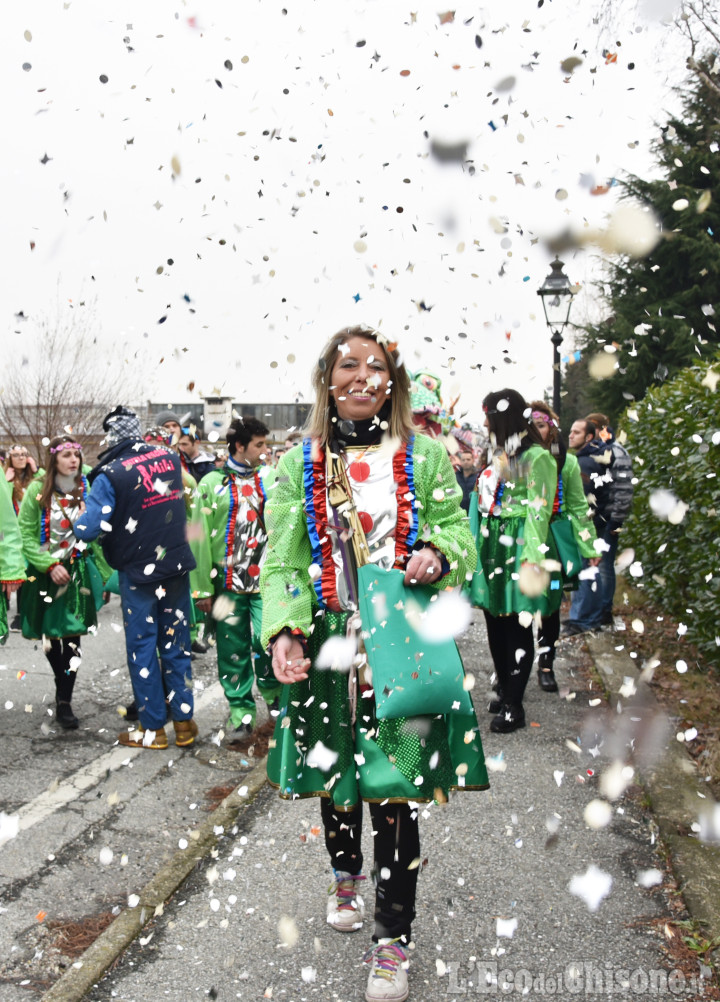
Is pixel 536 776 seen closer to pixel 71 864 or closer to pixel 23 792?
pixel 71 864

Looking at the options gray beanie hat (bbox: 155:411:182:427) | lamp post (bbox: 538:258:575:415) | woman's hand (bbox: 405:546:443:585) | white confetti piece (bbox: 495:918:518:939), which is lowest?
white confetti piece (bbox: 495:918:518:939)

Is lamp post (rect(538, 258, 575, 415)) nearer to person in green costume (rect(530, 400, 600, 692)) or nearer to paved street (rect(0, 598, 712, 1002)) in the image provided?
person in green costume (rect(530, 400, 600, 692))

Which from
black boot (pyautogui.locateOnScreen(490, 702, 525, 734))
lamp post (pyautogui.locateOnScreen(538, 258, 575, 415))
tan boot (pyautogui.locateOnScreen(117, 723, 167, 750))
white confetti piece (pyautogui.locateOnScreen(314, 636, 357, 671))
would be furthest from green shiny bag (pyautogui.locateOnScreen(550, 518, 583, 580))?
lamp post (pyautogui.locateOnScreen(538, 258, 575, 415))

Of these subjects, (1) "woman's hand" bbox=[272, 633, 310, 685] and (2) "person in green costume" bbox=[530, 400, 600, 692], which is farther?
(2) "person in green costume" bbox=[530, 400, 600, 692]

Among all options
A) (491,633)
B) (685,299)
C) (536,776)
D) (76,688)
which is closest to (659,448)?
(491,633)

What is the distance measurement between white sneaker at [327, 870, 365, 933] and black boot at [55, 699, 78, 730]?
3.06m

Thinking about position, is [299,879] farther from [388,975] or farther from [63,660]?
[63,660]

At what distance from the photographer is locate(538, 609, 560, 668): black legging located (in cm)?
646

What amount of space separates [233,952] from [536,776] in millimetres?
2170

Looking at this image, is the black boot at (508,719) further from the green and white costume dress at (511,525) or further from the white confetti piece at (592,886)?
the white confetti piece at (592,886)

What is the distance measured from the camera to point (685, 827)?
384 centimetres

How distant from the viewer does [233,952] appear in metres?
3.02

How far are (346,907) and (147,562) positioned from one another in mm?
2649

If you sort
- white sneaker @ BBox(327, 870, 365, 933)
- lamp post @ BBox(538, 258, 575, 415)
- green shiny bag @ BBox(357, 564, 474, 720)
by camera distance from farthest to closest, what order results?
1. lamp post @ BBox(538, 258, 575, 415)
2. white sneaker @ BBox(327, 870, 365, 933)
3. green shiny bag @ BBox(357, 564, 474, 720)
